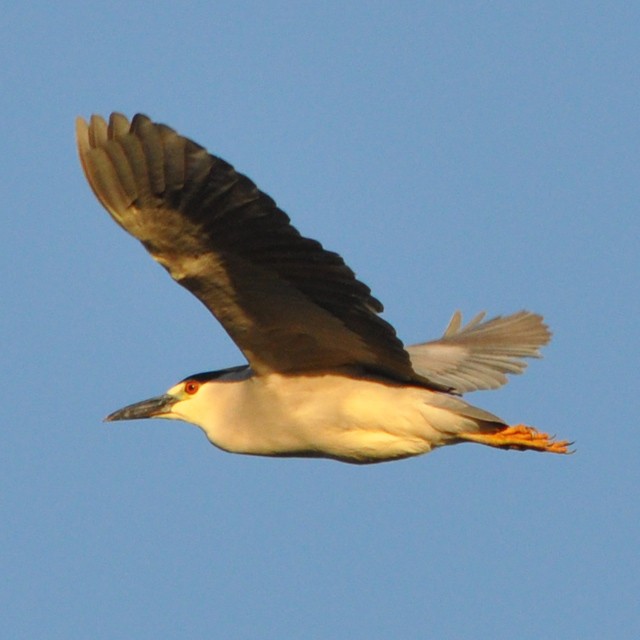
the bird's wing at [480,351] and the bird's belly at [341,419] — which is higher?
the bird's wing at [480,351]

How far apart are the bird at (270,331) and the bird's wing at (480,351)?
0.04 metres

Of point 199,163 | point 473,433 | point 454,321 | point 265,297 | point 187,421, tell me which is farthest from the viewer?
point 454,321

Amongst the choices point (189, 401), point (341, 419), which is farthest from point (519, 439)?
point (189, 401)

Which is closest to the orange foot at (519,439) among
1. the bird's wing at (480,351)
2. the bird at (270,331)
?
the bird at (270,331)

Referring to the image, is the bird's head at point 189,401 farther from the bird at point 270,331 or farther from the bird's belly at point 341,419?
the bird's belly at point 341,419

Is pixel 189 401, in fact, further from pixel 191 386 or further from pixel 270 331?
pixel 270 331

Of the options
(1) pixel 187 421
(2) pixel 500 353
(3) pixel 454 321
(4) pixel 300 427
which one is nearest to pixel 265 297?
(4) pixel 300 427

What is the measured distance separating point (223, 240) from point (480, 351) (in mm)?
4107

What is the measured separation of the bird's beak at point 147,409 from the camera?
9891 millimetres

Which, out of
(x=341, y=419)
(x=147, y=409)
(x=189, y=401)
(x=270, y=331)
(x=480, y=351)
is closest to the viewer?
(x=270, y=331)

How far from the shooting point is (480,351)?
11445 mm

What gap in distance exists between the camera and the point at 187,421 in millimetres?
9797

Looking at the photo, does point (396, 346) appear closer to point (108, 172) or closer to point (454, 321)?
point (108, 172)

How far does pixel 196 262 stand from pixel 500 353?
4.07 m
